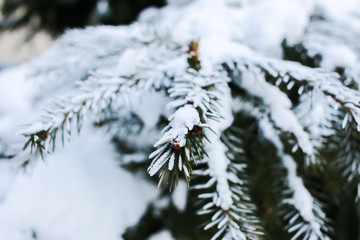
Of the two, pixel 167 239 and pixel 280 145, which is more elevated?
pixel 280 145

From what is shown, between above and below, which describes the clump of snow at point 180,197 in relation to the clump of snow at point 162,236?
above

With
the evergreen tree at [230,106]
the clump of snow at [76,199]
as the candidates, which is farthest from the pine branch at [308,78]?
the clump of snow at [76,199]

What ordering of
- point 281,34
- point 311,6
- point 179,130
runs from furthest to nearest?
point 311,6
point 281,34
point 179,130

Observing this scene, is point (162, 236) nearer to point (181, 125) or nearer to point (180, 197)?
point (180, 197)

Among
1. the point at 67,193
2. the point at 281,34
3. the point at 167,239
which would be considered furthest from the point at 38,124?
the point at 281,34

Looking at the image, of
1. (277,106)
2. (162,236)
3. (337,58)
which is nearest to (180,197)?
(162,236)

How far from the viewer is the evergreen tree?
0.42 metres

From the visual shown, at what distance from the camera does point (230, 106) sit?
0.54 m

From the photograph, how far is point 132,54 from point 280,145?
38 cm

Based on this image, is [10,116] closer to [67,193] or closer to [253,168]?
[67,193]

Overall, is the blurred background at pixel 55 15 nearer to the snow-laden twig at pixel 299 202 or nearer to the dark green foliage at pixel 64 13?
the dark green foliage at pixel 64 13

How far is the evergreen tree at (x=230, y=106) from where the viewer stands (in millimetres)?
420

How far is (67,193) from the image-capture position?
1.78 ft

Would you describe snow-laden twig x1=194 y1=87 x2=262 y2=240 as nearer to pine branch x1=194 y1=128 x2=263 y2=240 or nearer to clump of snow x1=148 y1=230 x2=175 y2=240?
pine branch x1=194 y1=128 x2=263 y2=240
